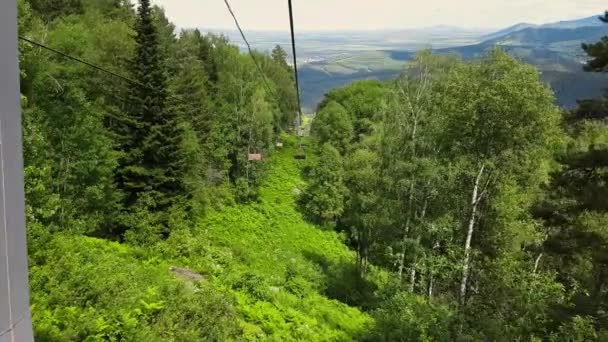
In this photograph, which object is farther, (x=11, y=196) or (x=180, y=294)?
(x=180, y=294)

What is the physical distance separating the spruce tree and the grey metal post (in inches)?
806

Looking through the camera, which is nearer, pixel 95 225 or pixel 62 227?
pixel 62 227

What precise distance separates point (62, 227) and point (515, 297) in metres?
15.9

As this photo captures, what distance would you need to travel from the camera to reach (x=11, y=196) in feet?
5.44

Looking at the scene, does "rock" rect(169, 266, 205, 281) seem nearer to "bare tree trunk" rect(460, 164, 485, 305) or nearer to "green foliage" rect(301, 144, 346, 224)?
"bare tree trunk" rect(460, 164, 485, 305)

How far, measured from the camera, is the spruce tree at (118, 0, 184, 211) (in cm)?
2122

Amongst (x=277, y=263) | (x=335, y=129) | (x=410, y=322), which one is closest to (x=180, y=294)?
(x=410, y=322)

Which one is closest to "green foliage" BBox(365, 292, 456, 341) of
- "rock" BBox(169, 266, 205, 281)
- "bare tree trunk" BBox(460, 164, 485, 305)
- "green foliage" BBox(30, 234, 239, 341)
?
"bare tree trunk" BBox(460, 164, 485, 305)

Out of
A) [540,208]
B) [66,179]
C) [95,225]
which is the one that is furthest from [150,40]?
[540,208]

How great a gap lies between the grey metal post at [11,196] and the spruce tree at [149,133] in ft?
67.2

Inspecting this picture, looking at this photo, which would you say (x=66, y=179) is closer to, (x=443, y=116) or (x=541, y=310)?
(x=443, y=116)

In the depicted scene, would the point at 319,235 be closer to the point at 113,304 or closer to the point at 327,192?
the point at 327,192

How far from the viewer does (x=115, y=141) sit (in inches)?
858

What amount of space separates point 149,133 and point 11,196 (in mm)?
21176
